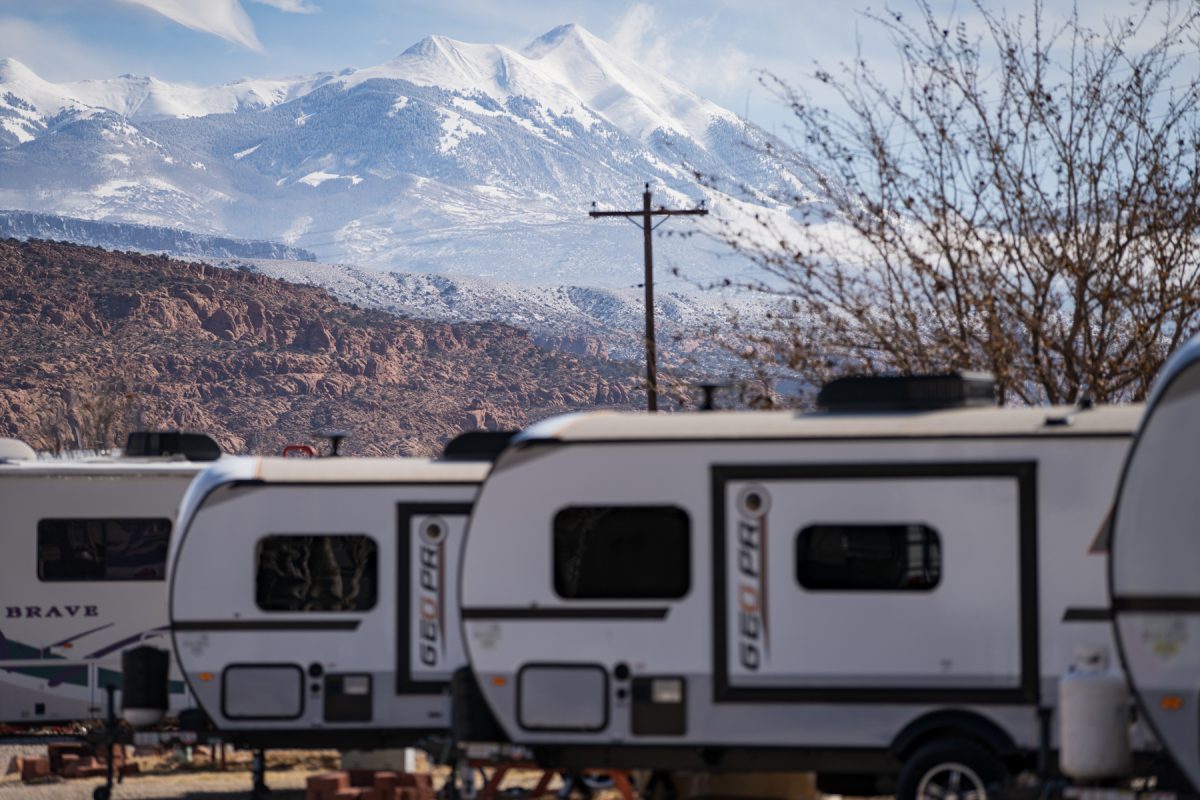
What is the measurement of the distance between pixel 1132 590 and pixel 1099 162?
8.60m

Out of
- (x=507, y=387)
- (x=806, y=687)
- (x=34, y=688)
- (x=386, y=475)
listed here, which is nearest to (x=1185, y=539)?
(x=806, y=687)

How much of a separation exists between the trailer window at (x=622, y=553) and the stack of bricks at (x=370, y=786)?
324 cm

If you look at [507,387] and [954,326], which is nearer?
[954,326]

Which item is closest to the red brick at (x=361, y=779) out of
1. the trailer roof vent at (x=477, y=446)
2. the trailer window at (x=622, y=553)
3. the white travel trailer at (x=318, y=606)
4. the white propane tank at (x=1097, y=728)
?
the white travel trailer at (x=318, y=606)

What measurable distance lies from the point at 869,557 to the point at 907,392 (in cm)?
121

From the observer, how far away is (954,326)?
1688 cm

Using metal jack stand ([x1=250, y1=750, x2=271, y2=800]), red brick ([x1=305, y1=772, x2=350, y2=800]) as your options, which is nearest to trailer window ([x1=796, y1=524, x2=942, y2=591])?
red brick ([x1=305, y1=772, x2=350, y2=800])

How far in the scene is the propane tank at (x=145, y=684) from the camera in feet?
45.9

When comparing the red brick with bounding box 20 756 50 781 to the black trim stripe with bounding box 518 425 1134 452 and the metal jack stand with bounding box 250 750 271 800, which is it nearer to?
the metal jack stand with bounding box 250 750 271 800

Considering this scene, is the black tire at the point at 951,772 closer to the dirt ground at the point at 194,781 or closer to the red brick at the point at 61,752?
the dirt ground at the point at 194,781

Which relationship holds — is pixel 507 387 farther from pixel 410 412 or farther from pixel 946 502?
pixel 946 502

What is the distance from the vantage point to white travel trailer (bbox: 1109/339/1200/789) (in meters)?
8.66

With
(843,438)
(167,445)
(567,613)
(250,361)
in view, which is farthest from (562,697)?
(250,361)

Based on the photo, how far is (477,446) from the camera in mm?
14500
